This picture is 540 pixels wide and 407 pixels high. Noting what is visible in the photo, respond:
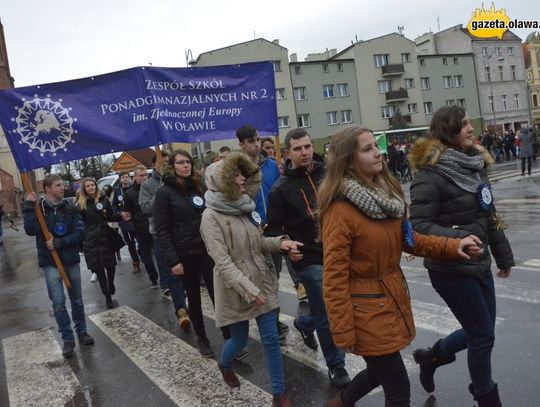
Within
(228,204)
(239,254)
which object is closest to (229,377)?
(239,254)

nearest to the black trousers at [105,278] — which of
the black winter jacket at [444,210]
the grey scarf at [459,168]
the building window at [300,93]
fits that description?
the black winter jacket at [444,210]

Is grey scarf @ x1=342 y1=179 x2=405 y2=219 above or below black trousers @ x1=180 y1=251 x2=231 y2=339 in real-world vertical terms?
above

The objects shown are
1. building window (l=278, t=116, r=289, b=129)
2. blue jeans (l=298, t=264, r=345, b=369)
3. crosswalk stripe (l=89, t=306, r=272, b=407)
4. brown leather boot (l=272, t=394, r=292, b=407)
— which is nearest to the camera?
brown leather boot (l=272, t=394, r=292, b=407)

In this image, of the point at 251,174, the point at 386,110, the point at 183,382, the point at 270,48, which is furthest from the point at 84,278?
the point at 386,110

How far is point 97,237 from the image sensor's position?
7484mm

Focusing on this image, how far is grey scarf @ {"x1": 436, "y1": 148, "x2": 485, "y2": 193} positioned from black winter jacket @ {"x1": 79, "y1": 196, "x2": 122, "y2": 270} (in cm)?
564

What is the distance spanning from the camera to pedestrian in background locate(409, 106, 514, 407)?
9.86 ft

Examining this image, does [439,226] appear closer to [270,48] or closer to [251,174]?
[251,174]

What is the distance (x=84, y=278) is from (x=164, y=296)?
3265 millimetres

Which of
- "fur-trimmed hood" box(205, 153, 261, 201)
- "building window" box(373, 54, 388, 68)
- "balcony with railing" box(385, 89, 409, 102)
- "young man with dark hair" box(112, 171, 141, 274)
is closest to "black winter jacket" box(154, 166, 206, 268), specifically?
"fur-trimmed hood" box(205, 153, 261, 201)

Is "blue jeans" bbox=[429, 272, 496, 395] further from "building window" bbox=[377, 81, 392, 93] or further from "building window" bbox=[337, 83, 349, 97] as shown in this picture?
"building window" bbox=[377, 81, 392, 93]

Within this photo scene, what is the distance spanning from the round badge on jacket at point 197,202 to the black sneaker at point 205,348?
1307 millimetres

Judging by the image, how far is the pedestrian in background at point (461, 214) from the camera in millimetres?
3004

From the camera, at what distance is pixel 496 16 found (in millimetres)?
56969
